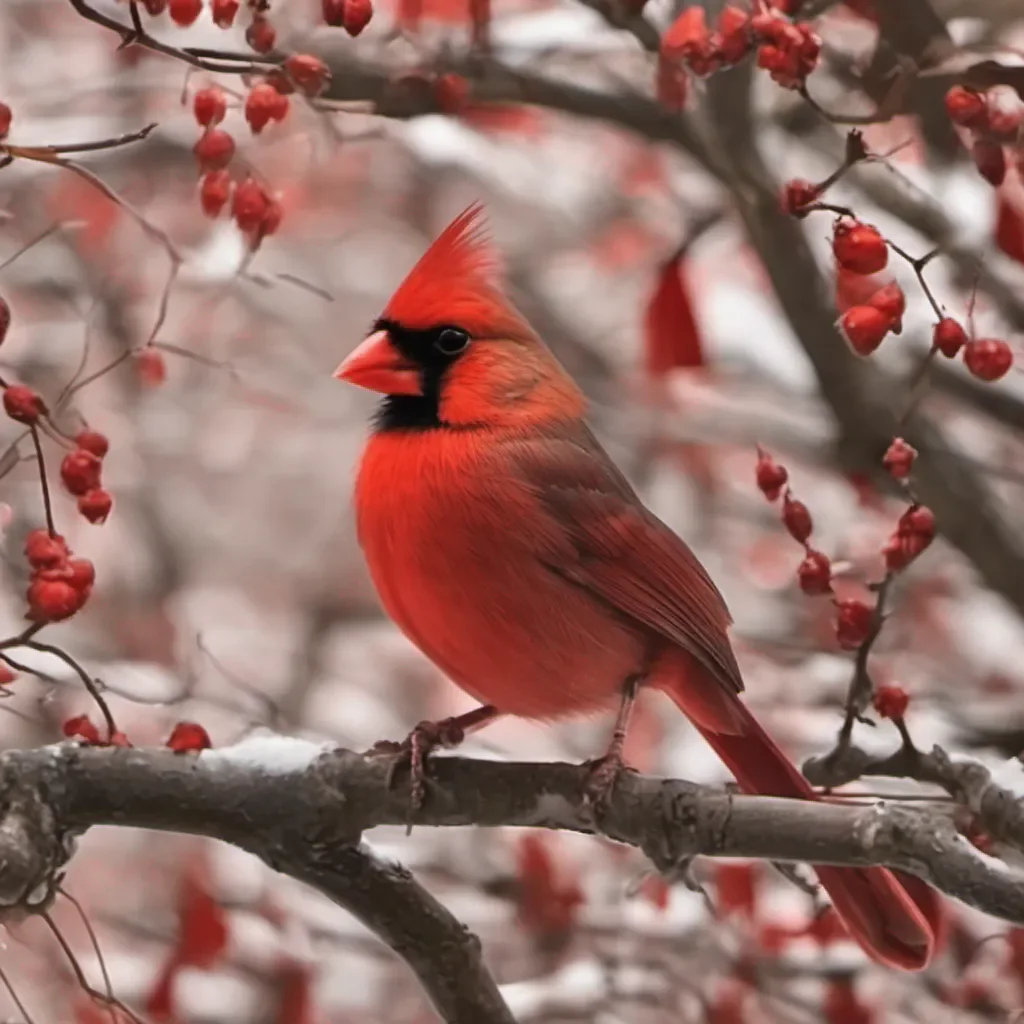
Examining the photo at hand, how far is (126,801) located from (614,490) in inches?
24.0

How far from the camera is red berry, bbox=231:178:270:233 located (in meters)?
1.38

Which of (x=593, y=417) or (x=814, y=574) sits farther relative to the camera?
(x=593, y=417)

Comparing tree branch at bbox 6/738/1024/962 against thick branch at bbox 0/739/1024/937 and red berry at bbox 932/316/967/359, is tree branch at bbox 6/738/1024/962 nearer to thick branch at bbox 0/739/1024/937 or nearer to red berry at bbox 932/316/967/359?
thick branch at bbox 0/739/1024/937

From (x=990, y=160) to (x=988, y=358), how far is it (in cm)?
16

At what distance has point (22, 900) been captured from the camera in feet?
3.67

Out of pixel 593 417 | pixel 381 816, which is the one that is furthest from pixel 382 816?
pixel 593 417

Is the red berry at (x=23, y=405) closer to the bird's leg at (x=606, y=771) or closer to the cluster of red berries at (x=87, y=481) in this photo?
the cluster of red berries at (x=87, y=481)

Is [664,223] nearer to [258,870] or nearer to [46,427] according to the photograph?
[258,870]

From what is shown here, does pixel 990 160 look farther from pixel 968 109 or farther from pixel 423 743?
pixel 423 743

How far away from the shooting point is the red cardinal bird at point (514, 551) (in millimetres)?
1420

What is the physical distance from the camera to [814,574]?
1.31 m

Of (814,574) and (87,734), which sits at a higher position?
(814,574)

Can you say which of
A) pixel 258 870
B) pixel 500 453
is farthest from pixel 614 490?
pixel 258 870

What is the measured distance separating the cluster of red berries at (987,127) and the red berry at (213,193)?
0.64 meters
